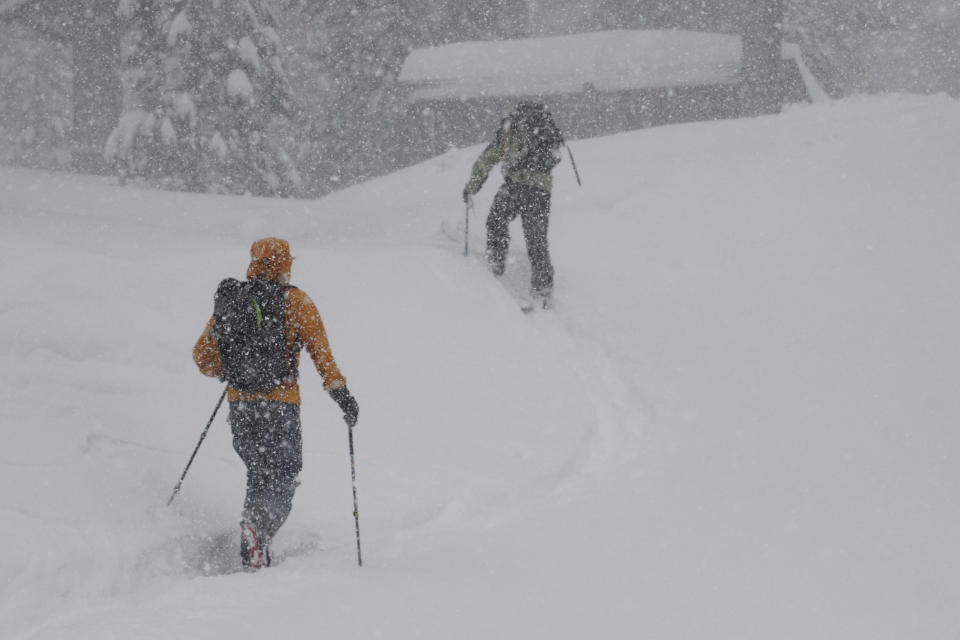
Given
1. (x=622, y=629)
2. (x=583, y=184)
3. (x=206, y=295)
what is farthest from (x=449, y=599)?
(x=583, y=184)

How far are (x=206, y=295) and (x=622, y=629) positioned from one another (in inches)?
176

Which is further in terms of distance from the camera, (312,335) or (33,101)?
(33,101)

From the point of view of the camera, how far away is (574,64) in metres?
21.3

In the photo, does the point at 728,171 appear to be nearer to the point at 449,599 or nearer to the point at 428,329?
the point at 428,329

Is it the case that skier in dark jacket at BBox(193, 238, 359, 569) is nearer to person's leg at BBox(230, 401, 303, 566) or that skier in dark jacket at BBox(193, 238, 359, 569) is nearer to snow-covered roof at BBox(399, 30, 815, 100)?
person's leg at BBox(230, 401, 303, 566)

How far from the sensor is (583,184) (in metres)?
12.6

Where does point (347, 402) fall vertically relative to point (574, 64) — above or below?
above

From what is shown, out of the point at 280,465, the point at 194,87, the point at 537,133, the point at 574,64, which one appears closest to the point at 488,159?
the point at 537,133

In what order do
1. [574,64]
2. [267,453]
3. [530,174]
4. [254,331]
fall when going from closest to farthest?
[254,331]
[267,453]
[530,174]
[574,64]

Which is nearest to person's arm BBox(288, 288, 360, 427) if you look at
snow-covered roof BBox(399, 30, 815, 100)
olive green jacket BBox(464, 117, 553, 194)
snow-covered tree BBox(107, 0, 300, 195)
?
olive green jacket BBox(464, 117, 553, 194)

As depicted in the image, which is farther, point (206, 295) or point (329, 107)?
point (329, 107)

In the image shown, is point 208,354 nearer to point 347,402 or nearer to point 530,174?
point 347,402

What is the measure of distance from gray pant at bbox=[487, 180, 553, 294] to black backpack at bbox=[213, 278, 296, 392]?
4653 millimetres

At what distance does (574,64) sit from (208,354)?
17976 mm
